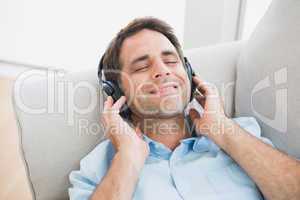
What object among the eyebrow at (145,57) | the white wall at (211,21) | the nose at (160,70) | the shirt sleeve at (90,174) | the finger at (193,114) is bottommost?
the shirt sleeve at (90,174)

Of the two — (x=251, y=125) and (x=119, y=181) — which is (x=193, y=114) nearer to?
(x=251, y=125)

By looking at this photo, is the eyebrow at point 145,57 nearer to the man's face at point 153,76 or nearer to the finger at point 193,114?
the man's face at point 153,76

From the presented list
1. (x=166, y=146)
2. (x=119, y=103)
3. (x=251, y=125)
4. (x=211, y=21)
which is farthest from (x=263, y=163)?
(x=211, y=21)

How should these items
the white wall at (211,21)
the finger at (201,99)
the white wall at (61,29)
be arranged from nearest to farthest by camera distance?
the finger at (201,99) → the white wall at (211,21) → the white wall at (61,29)

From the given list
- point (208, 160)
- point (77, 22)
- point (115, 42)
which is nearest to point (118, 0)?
point (77, 22)

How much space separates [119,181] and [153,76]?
317mm

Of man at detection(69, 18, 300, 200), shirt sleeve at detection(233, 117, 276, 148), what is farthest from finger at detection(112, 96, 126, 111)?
shirt sleeve at detection(233, 117, 276, 148)

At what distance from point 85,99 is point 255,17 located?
37.8 inches

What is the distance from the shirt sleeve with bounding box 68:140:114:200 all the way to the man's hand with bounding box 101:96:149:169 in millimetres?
51

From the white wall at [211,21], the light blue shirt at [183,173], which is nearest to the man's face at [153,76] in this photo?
the light blue shirt at [183,173]

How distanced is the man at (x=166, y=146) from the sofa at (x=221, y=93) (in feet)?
0.25

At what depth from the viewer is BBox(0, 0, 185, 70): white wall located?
2.39 metres

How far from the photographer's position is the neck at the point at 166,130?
1013mm

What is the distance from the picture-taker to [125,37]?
1.06m
